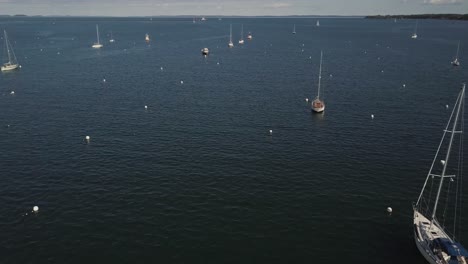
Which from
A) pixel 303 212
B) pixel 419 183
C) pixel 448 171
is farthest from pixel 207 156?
pixel 448 171

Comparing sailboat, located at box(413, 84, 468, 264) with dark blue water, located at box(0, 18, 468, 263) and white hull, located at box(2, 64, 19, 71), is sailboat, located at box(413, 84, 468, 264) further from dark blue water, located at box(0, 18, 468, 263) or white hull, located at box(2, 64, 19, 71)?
white hull, located at box(2, 64, 19, 71)

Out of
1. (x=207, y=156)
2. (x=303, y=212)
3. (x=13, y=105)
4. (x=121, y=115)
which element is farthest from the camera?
(x=13, y=105)

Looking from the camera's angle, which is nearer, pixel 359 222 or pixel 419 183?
pixel 359 222

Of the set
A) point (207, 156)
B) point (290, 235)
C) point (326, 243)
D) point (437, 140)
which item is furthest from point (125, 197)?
point (437, 140)

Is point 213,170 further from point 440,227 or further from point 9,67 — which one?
point 9,67

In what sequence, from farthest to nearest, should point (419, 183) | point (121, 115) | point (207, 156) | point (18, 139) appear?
point (121, 115), point (18, 139), point (207, 156), point (419, 183)

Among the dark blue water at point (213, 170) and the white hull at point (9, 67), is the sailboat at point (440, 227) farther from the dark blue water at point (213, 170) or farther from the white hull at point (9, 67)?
the white hull at point (9, 67)

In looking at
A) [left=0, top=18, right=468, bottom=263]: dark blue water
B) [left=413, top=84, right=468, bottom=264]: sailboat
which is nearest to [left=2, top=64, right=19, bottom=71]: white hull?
[left=0, top=18, right=468, bottom=263]: dark blue water

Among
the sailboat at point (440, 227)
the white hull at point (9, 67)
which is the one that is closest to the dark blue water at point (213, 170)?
the sailboat at point (440, 227)

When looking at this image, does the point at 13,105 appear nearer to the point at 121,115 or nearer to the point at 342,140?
the point at 121,115
